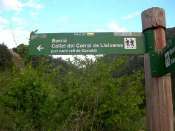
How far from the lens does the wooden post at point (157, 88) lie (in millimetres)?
3242

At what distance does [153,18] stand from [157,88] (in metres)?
0.61

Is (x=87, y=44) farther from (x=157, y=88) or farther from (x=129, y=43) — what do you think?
(x=157, y=88)

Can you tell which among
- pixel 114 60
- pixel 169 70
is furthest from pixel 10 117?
pixel 169 70

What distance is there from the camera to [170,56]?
3094 mm

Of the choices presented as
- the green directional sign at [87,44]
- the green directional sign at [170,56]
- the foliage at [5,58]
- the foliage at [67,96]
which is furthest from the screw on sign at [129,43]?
the foliage at [5,58]

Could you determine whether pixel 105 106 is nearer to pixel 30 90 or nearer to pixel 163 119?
pixel 30 90

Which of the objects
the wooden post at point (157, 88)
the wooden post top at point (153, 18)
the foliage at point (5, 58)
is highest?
the foliage at point (5, 58)

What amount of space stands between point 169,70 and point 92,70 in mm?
7408

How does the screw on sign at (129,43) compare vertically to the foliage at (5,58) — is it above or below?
below

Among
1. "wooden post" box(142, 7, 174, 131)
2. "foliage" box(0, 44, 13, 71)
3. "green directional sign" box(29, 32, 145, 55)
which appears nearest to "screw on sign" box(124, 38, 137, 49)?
"green directional sign" box(29, 32, 145, 55)

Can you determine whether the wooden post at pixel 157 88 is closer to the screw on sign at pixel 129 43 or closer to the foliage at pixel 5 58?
the screw on sign at pixel 129 43

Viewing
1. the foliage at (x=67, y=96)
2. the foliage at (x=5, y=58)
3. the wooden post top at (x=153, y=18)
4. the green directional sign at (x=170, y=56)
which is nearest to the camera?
the green directional sign at (x=170, y=56)

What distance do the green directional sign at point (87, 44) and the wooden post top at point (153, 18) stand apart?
5.4 inches

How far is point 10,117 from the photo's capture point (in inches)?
335
